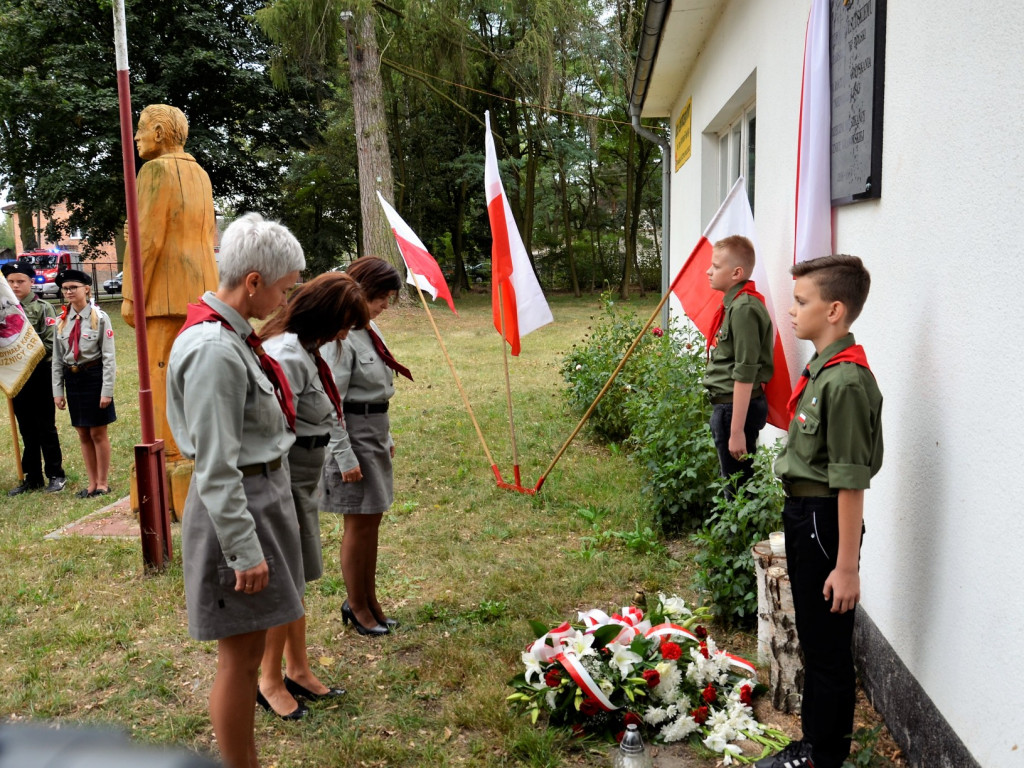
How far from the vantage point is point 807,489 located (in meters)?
2.51

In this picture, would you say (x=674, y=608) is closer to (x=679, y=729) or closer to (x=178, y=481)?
(x=679, y=729)

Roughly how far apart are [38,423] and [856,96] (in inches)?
252

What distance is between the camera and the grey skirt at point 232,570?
7.92 feet

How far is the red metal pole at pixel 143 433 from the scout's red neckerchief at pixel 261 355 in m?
2.35

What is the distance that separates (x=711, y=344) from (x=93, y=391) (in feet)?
15.5

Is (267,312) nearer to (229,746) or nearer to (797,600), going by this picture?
(229,746)

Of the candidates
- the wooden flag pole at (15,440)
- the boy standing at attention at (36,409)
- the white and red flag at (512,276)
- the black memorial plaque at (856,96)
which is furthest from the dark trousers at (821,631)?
the wooden flag pole at (15,440)

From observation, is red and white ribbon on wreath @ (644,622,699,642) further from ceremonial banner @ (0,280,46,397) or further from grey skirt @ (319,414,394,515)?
ceremonial banner @ (0,280,46,397)

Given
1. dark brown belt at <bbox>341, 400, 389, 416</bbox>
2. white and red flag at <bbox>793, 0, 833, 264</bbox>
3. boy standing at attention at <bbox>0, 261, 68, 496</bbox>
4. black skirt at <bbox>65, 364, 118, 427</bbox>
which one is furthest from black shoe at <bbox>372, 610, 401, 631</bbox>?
boy standing at attention at <bbox>0, 261, 68, 496</bbox>

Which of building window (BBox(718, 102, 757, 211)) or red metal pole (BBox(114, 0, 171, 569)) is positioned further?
building window (BBox(718, 102, 757, 211))

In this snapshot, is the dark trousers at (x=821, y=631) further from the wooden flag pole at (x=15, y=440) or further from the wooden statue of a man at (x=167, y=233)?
the wooden flag pole at (x=15, y=440)

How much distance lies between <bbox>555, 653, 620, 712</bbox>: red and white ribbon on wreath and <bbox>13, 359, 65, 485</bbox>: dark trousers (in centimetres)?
539

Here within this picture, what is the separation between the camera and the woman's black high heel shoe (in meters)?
4.03

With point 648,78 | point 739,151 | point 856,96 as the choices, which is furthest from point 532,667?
point 648,78
